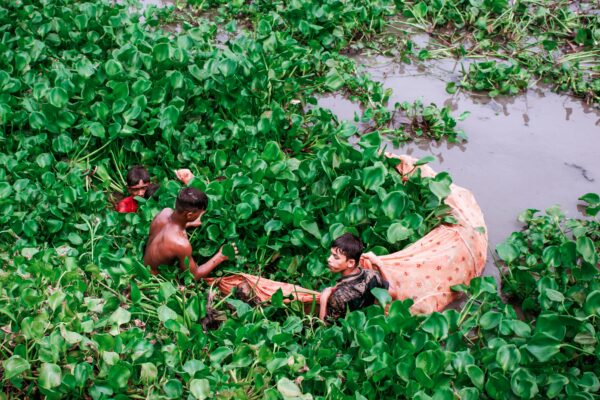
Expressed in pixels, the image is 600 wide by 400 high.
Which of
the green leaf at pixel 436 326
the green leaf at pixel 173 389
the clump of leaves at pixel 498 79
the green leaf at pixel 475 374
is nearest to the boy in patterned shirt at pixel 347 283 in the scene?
the green leaf at pixel 436 326

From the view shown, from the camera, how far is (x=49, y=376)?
2.97 metres

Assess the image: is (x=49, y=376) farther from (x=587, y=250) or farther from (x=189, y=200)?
(x=587, y=250)

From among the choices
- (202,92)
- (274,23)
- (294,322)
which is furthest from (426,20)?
(294,322)

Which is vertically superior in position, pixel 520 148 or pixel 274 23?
pixel 274 23

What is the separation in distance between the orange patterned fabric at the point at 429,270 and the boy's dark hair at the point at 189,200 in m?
0.42

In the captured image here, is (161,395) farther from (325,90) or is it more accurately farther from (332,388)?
(325,90)

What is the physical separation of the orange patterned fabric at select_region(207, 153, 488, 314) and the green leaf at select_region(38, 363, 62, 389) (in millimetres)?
1068

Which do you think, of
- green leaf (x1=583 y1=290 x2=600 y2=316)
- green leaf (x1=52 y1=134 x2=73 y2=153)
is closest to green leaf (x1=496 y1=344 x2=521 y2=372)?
green leaf (x1=583 y1=290 x2=600 y2=316)

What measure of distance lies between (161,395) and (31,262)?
0.97m

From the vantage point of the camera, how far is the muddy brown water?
175 inches

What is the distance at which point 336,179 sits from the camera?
Answer: 401 centimetres

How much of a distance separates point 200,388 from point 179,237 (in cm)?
97

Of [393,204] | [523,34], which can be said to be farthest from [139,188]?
[523,34]

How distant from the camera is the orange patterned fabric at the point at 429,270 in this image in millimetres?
3740
